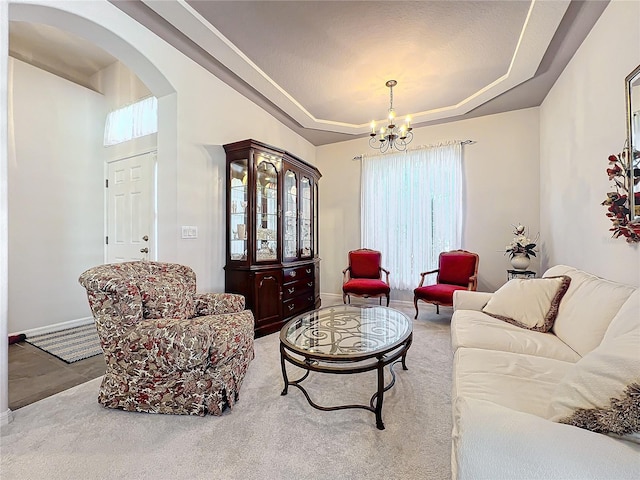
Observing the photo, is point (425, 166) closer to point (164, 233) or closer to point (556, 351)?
point (556, 351)

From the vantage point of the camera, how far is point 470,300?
256 centimetres

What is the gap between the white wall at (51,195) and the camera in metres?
3.05

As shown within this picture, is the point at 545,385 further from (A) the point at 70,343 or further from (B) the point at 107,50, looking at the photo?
(A) the point at 70,343

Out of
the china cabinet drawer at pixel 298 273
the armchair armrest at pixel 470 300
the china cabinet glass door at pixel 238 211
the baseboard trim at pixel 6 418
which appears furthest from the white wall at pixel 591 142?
the baseboard trim at pixel 6 418

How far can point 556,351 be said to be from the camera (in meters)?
1.67

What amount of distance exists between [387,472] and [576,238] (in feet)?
8.88

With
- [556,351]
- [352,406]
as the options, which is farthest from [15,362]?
[556,351]

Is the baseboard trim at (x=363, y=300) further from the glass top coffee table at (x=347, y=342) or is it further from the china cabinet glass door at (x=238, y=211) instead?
the china cabinet glass door at (x=238, y=211)

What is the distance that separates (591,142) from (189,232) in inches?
146

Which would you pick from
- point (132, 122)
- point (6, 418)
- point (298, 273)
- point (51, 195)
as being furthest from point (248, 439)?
point (132, 122)

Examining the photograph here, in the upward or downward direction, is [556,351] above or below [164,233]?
below

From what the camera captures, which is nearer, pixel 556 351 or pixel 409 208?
pixel 556 351

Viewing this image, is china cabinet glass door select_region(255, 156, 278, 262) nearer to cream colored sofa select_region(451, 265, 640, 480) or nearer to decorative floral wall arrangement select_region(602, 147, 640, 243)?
cream colored sofa select_region(451, 265, 640, 480)

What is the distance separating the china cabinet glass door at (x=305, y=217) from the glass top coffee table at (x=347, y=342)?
143 cm
